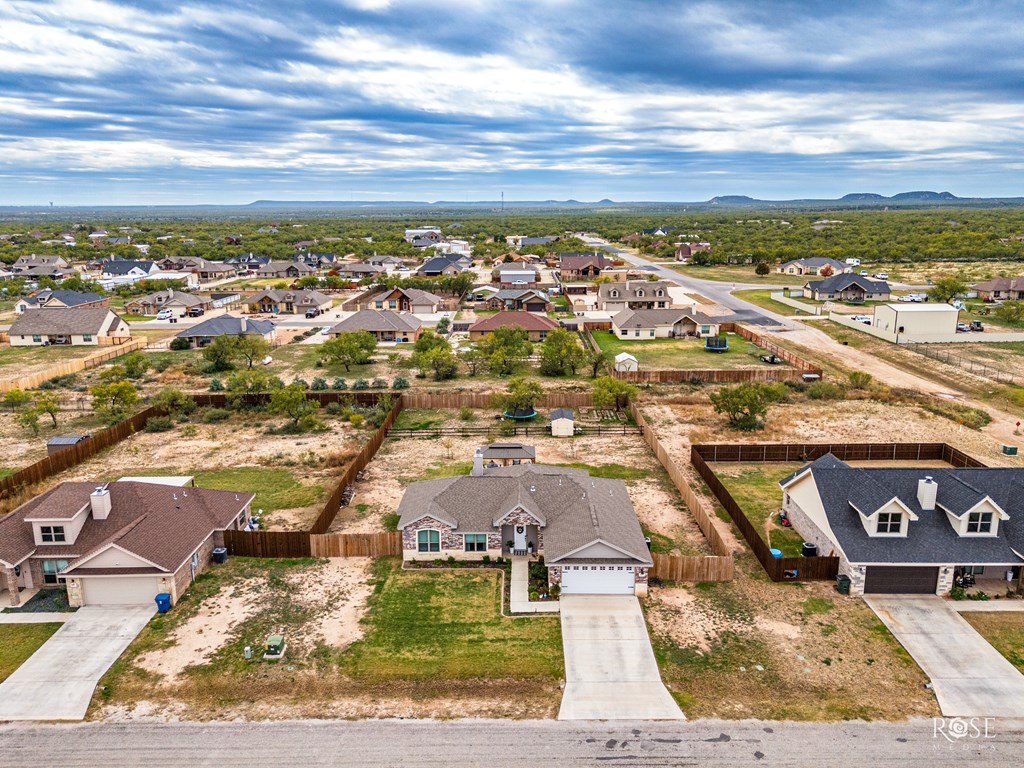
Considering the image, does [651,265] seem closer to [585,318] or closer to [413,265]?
[413,265]

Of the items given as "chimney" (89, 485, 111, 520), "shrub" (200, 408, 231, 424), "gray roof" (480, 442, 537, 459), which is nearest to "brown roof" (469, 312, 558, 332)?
"shrub" (200, 408, 231, 424)

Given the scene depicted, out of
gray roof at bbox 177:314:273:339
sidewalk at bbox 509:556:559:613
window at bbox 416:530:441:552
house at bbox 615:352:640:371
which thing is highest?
gray roof at bbox 177:314:273:339

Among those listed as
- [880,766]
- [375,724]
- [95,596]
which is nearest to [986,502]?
[880,766]

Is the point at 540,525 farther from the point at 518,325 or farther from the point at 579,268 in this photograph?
the point at 579,268

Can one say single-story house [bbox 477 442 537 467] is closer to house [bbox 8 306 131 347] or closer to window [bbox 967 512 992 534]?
window [bbox 967 512 992 534]

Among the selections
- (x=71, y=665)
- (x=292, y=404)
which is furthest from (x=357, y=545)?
(x=292, y=404)

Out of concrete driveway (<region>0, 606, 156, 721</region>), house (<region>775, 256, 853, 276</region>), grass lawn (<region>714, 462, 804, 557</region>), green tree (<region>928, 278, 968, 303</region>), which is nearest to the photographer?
concrete driveway (<region>0, 606, 156, 721</region>)
